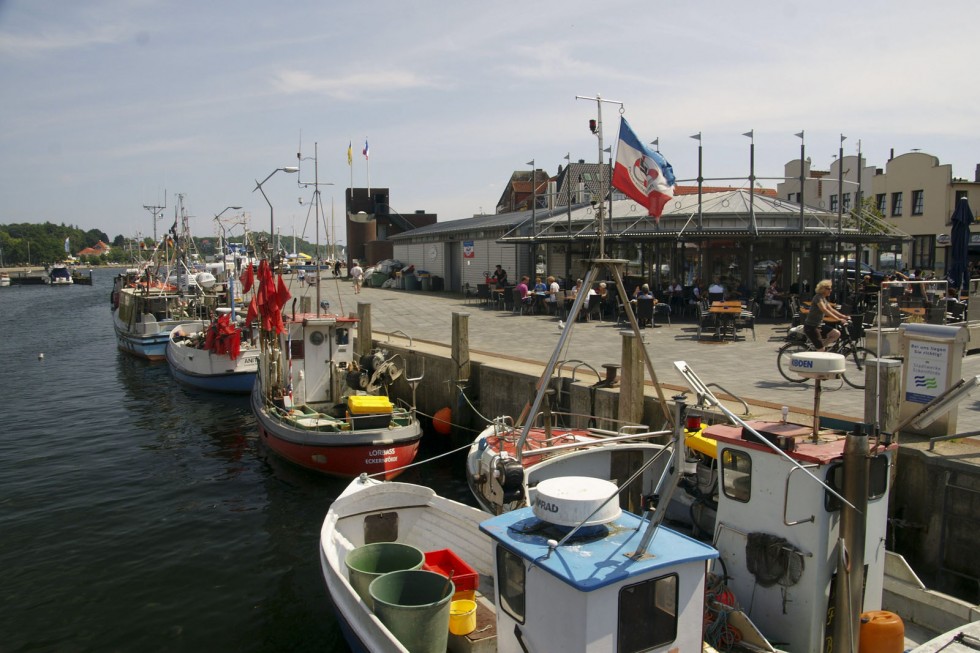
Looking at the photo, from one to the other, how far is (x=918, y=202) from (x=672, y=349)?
3428 cm

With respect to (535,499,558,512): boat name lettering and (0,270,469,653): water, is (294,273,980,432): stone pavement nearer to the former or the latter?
(0,270,469,653): water

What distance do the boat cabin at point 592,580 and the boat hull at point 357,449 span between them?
8223 millimetres

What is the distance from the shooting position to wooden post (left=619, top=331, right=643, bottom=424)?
37.7 feet

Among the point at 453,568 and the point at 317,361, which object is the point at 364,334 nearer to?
the point at 317,361

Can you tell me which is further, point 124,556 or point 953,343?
point 124,556

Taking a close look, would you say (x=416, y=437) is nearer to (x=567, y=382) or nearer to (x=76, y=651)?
(x=567, y=382)

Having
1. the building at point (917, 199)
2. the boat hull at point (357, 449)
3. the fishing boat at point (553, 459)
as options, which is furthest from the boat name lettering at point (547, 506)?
the building at point (917, 199)

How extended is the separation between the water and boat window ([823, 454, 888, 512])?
5.89 m

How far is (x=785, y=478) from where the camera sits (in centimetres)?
662

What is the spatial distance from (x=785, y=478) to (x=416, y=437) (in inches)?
348

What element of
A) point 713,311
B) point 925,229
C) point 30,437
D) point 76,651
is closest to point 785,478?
point 76,651

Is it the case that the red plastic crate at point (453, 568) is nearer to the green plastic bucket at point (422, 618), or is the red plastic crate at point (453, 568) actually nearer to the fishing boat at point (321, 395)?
the green plastic bucket at point (422, 618)

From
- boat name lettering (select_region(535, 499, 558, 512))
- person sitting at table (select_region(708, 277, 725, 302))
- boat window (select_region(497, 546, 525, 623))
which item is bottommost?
boat window (select_region(497, 546, 525, 623))

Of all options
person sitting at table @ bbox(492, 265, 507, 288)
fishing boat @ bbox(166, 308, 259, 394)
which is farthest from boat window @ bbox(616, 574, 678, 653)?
person sitting at table @ bbox(492, 265, 507, 288)
